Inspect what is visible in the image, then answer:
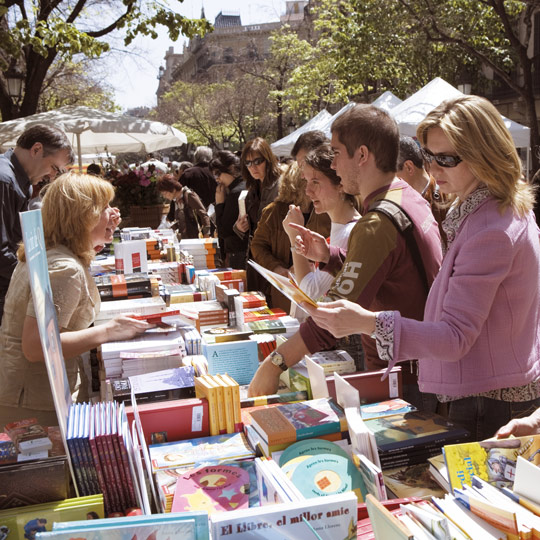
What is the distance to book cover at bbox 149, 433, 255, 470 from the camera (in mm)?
1820

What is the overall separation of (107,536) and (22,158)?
12.3ft

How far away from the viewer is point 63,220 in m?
2.79

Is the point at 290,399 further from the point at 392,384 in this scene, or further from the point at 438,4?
the point at 438,4

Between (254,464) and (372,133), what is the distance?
129cm

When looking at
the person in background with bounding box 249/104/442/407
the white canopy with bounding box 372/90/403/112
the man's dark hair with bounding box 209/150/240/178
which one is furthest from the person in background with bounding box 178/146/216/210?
the person in background with bounding box 249/104/442/407

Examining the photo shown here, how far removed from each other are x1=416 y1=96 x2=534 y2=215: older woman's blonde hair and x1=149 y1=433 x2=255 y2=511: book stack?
1.06 meters

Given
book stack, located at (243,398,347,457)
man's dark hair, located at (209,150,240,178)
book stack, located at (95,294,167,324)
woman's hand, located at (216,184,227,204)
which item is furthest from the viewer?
woman's hand, located at (216,184,227,204)

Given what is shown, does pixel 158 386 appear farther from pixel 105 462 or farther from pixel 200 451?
pixel 105 462

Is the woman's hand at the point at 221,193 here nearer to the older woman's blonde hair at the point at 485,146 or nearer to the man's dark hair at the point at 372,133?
the man's dark hair at the point at 372,133

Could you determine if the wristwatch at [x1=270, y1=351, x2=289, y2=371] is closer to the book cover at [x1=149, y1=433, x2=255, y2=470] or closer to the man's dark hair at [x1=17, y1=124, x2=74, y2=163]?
the book cover at [x1=149, y1=433, x2=255, y2=470]

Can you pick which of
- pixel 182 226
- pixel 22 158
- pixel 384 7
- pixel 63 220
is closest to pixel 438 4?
pixel 384 7

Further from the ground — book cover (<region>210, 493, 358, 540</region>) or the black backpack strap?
the black backpack strap

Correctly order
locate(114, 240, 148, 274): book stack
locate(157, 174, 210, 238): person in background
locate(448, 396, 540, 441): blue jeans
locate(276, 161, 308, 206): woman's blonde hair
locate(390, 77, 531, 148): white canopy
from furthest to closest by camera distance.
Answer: locate(390, 77, 531, 148): white canopy → locate(157, 174, 210, 238): person in background → locate(114, 240, 148, 274): book stack → locate(276, 161, 308, 206): woman's blonde hair → locate(448, 396, 540, 441): blue jeans

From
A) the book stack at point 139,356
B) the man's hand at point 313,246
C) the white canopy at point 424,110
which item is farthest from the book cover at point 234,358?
the white canopy at point 424,110
